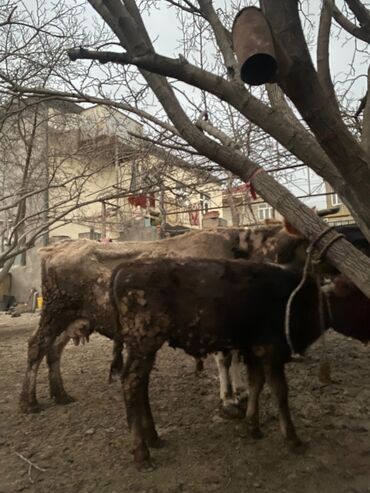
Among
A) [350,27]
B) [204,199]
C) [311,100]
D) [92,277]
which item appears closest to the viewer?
[311,100]

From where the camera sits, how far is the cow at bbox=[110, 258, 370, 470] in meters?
4.50

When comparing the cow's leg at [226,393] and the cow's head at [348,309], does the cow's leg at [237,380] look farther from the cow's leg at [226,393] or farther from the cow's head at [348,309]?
the cow's head at [348,309]

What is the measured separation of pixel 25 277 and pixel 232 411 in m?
18.6

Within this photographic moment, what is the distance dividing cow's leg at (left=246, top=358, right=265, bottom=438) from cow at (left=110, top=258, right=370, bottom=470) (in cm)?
1

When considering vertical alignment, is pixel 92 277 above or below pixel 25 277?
below

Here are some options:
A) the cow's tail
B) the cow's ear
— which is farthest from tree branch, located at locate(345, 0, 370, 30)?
the cow's tail

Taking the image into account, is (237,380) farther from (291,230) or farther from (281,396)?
(291,230)

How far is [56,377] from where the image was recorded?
622 centimetres

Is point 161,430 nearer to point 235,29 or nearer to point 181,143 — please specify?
point 235,29

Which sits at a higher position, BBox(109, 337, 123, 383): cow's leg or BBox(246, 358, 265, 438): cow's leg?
BBox(109, 337, 123, 383): cow's leg

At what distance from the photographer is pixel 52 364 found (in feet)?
20.7

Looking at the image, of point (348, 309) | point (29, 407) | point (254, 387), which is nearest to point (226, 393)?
point (254, 387)

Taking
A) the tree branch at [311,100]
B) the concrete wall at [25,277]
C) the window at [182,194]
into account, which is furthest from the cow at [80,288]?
the concrete wall at [25,277]

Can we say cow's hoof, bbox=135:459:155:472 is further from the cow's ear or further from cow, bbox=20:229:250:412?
the cow's ear
